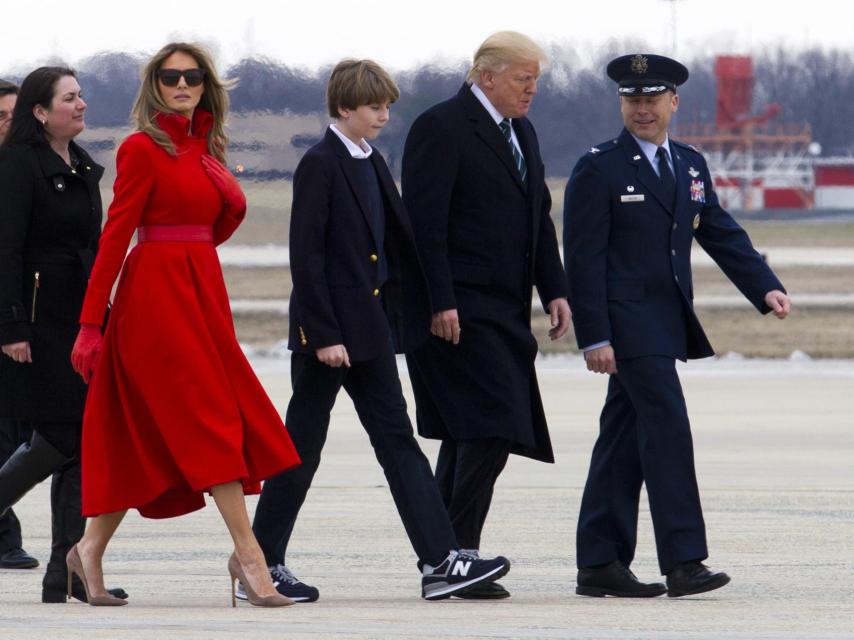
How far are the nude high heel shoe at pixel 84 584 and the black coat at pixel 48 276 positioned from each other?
20.1 inches

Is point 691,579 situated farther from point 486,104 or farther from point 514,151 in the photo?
point 486,104

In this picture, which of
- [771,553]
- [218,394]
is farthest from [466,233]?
[771,553]

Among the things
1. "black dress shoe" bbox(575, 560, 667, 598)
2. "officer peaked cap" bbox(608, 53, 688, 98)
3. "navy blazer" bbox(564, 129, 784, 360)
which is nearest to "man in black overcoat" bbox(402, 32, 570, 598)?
"navy blazer" bbox(564, 129, 784, 360)

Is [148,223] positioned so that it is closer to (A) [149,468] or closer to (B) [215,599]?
(A) [149,468]

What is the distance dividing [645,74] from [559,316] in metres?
0.84

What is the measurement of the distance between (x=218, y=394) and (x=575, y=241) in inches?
54.2

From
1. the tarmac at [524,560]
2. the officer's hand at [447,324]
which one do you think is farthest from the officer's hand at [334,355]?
the tarmac at [524,560]

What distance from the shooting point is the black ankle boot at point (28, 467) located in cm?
671

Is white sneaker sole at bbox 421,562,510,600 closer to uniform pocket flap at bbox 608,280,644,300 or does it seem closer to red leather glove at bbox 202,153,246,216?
uniform pocket flap at bbox 608,280,644,300

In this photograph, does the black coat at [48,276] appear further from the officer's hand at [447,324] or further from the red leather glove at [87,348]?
the officer's hand at [447,324]

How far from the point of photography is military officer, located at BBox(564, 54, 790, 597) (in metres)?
6.65

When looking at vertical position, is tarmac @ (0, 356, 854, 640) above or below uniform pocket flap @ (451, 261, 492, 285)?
below

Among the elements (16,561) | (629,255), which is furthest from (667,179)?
(16,561)

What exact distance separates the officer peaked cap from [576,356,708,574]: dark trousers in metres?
0.88
